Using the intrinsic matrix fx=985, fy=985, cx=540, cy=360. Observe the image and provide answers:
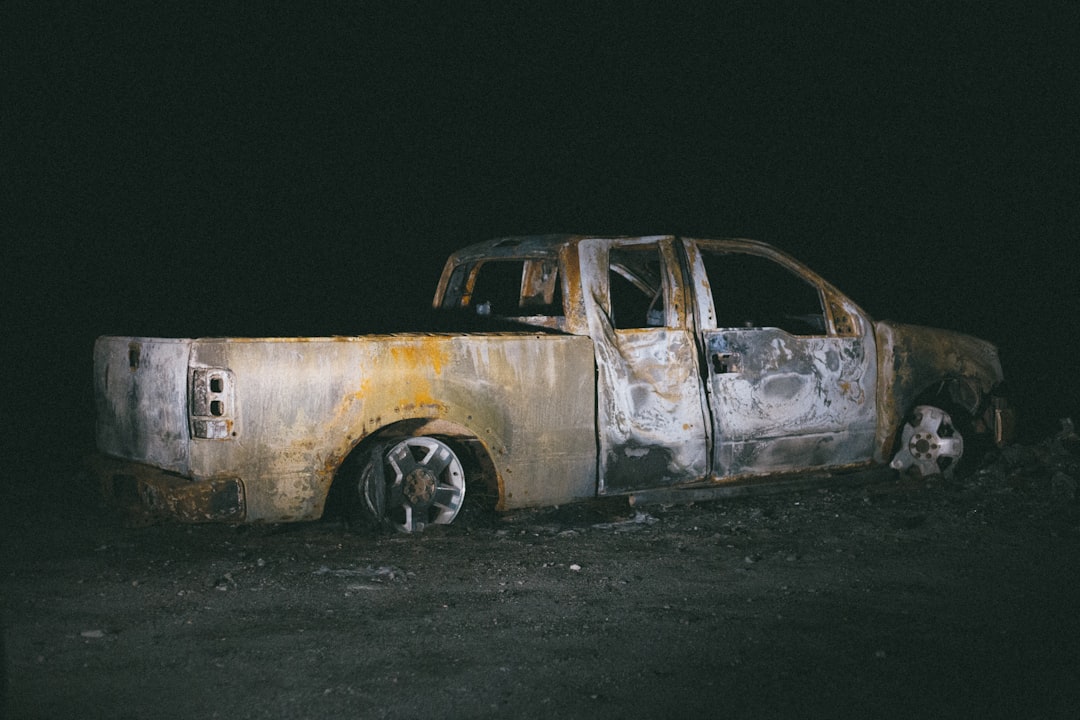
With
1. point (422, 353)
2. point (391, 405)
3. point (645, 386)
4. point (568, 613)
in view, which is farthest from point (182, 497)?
point (645, 386)

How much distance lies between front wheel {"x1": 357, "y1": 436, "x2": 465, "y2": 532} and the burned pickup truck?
0.04 feet

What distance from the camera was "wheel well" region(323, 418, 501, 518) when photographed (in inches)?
209

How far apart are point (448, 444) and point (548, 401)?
2.00 ft

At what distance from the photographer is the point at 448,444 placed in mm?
5512

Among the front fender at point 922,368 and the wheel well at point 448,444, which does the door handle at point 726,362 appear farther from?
the wheel well at point 448,444

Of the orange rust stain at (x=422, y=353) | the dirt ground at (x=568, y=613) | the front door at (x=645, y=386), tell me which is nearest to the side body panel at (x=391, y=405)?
the orange rust stain at (x=422, y=353)

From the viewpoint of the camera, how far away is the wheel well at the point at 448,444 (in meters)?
5.30

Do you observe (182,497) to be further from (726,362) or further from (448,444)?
(726,362)

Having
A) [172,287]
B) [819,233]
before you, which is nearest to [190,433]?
[172,287]

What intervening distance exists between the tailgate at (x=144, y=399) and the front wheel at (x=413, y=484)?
986 mm

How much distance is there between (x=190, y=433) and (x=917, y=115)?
30.2 meters

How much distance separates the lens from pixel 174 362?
16.0ft

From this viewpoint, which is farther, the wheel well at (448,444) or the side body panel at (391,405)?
the wheel well at (448,444)

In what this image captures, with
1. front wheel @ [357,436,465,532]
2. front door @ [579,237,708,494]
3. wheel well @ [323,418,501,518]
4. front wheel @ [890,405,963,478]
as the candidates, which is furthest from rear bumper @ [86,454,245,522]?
front wheel @ [890,405,963,478]
